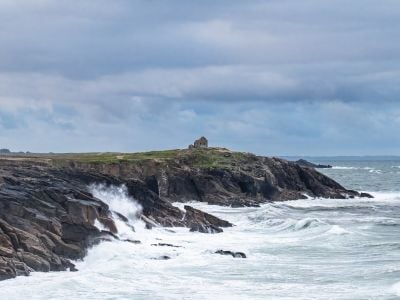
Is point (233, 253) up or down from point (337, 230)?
down

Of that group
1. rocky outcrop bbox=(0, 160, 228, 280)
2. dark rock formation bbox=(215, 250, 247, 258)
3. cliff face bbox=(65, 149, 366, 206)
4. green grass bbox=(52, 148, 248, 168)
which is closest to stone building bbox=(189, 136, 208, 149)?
green grass bbox=(52, 148, 248, 168)

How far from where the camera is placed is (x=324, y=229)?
63.1 metres

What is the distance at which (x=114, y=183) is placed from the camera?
71188 mm

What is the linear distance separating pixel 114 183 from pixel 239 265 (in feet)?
92.5

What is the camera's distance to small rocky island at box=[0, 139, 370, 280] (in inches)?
1646

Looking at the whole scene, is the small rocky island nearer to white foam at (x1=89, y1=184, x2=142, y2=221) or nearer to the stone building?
the stone building

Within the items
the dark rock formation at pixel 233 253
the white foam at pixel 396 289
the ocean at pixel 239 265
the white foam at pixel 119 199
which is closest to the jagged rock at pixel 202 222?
the ocean at pixel 239 265

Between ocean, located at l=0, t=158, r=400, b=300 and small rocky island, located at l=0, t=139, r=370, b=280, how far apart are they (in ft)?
4.02

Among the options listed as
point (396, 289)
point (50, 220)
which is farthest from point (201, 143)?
point (396, 289)

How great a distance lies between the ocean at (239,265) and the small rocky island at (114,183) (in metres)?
1.22

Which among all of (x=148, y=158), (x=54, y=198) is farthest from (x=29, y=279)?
(x=148, y=158)

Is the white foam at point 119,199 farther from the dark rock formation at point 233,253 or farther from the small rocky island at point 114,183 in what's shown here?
the dark rock formation at point 233,253

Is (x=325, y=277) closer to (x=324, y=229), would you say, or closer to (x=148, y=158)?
(x=324, y=229)

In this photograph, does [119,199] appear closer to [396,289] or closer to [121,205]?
[121,205]
